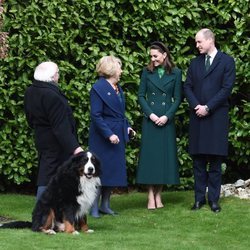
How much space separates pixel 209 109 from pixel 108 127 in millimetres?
1180

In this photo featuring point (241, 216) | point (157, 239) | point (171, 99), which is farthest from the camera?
point (171, 99)

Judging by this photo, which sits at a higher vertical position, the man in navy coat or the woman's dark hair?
the woman's dark hair

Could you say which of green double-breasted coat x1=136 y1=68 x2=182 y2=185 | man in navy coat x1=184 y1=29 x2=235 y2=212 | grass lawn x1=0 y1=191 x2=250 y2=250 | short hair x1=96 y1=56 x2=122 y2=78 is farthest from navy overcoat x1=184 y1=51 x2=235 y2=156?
short hair x1=96 y1=56 x2=122 y2=78

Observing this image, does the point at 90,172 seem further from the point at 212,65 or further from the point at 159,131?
the point at 212,65

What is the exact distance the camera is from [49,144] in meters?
8.94

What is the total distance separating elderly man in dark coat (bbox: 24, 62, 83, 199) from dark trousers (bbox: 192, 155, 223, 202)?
1800 millimetres

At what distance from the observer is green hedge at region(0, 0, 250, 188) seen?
11.3 meters

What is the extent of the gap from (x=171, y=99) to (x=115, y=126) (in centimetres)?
84

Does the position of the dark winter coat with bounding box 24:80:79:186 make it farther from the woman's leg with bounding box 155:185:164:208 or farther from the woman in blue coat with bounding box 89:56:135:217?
the woman's leg with bounding box 155:185:164:208

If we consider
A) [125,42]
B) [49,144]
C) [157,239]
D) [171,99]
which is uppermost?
[125,42]

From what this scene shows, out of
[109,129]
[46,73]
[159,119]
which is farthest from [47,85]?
[159,119]

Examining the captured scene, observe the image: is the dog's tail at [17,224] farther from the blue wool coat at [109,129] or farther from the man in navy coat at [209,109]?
the man in navy coat at [209,109]

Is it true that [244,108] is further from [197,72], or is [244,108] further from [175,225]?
[175,225]

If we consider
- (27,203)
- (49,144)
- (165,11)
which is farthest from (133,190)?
(49,144)
